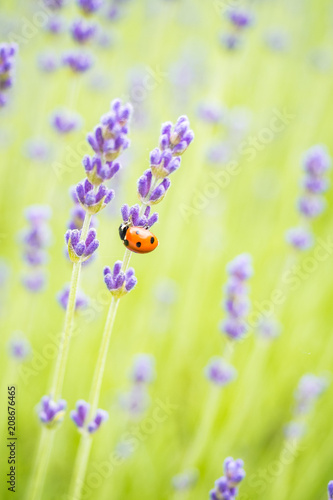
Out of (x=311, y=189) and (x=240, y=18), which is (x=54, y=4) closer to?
(x=240, y=18)

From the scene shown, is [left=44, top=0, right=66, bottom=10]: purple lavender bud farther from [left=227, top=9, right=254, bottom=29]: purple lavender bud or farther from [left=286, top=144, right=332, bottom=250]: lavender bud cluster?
[left=286, top=144, right=332, bottom=250]: lavender bud cluster

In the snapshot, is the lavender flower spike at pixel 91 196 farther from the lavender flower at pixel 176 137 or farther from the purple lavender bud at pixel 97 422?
the purple lavender bud at pixel 97 422

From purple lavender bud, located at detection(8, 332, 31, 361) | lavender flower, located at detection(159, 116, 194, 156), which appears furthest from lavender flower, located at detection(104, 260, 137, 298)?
purple lavender bud, located at detection(8, 332, 31, 361)

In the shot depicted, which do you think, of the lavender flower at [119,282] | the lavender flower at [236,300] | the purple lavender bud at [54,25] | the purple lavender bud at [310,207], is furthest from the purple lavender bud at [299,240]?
the purple lavender bud at [54,25]

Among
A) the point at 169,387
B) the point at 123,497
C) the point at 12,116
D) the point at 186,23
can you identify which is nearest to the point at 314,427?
the point at 169,387

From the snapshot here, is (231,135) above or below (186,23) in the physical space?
below

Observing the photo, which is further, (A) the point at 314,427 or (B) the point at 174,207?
(B) the point at 174,207

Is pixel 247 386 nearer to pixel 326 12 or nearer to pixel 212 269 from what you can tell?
pixel 212 269

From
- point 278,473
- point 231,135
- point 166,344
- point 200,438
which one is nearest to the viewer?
point 200,438
